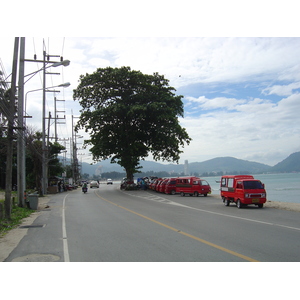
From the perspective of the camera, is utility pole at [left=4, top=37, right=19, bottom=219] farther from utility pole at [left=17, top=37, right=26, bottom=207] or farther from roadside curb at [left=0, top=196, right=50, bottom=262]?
utility pole at [left=17, top=37, right=26, bottom=207]

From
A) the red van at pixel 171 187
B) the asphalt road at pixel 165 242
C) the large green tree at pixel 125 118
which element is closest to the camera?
the asphalt road at pixel 165 242

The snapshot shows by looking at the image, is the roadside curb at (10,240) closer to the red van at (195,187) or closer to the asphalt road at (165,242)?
the asphalt road at (165,242)

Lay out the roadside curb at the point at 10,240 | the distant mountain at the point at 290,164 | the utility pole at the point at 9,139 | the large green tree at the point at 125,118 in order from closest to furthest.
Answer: the roadside curb at the point at 10,240, the utility pole at the point at 9,139, the large green tree at the point at 125,118, the distant mountain at the point at 290,164

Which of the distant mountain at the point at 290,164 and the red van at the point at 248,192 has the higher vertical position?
the distant mountain at the point at 290,164

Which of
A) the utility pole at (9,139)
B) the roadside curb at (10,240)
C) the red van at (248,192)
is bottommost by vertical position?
the roadside curb at (10,240)

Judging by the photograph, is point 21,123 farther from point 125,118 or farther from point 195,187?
point 125,118

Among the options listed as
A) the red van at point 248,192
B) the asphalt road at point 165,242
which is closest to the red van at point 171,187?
the red van at point 248,192

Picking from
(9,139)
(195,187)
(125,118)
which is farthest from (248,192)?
(125,118)

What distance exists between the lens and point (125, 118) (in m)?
44.9

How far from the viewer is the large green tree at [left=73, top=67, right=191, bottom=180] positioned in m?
43.1

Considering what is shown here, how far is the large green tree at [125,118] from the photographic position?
141 feet

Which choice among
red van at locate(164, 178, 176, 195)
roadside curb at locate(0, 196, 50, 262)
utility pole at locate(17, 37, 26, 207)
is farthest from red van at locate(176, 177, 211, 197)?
roadside curb at locate(0, 196, 50, 262)

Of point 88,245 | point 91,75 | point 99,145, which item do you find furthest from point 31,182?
point 88,245

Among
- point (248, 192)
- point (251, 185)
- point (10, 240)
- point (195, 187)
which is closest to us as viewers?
point (10, 240)
